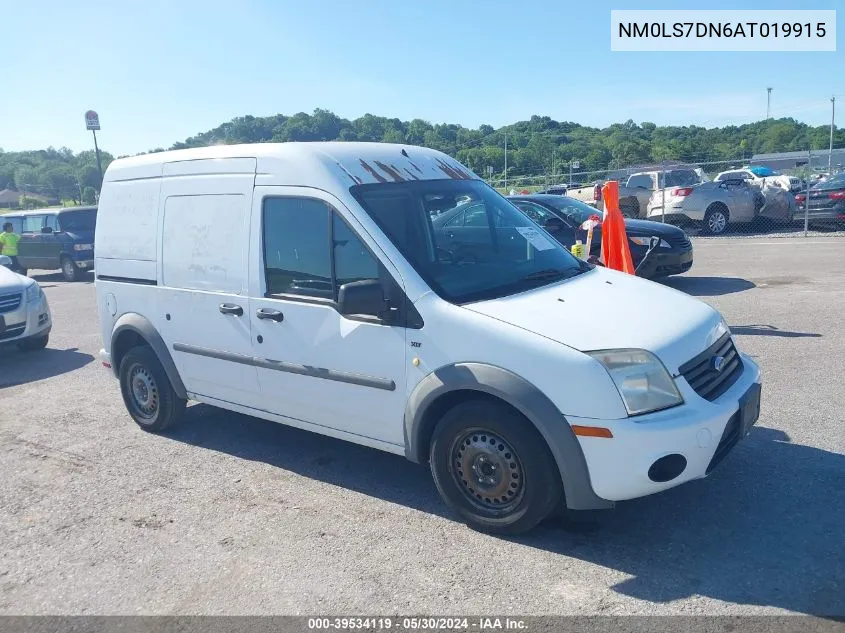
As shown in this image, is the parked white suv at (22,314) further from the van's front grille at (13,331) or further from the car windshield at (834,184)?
the car windshield at (834,184)

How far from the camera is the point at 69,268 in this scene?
61.1 ft

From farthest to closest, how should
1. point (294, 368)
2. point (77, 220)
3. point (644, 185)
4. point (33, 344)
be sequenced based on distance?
point (644, 185) < point (77, 220) < point (33, 344) < point (294, 368)

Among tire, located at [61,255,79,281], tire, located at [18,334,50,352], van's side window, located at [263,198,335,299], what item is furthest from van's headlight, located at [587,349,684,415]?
tire, located at [61,255,79,281]

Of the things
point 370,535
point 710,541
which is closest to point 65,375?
point 370,535

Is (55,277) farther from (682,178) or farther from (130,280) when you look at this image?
(682,178)

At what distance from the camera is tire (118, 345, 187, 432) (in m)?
5.65

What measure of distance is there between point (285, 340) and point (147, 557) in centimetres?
147

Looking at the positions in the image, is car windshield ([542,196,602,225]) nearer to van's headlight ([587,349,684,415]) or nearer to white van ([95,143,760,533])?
white van ([95,143,760,533])

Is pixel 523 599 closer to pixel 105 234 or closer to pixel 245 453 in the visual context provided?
pixel 245 453

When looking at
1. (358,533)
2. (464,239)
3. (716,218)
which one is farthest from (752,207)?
(358,533)

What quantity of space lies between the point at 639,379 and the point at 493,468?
34.9 inches

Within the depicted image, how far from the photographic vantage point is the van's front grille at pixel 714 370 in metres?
3.61

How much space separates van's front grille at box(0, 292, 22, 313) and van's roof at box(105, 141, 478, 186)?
4.94m

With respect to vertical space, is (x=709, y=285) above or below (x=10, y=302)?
below
